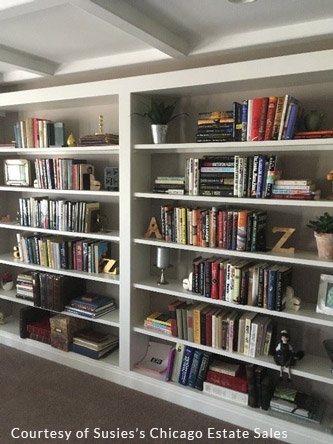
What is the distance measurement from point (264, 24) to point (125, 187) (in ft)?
3.99

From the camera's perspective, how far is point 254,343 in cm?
213

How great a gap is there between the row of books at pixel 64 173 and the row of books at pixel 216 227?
682 millimetres

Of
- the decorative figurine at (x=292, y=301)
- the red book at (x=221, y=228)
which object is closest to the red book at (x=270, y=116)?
the red book at (x=221, y=228)

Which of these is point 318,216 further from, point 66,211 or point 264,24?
point 66,211

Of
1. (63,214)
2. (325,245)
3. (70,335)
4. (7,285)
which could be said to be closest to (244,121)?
(325,245)

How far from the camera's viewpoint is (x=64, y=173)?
8.82 feet

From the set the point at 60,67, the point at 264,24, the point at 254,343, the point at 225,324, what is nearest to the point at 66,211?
the point at 60,67

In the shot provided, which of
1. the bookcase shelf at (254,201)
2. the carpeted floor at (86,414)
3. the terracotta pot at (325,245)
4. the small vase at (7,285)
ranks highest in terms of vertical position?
the bookcase shelf at (254,201)

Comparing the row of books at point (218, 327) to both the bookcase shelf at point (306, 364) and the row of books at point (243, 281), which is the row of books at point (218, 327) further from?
the row of books at point (243, 281)

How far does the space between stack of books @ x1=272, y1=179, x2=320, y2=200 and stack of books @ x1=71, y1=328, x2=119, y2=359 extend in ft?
5.45

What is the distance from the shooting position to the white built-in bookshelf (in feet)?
6.51

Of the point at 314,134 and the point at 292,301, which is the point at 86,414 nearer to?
the point at 292,301

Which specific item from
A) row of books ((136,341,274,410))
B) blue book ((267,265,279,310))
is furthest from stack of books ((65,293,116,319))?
blue book ((267,265,279,310))

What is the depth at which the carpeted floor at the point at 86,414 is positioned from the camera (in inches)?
82.0
